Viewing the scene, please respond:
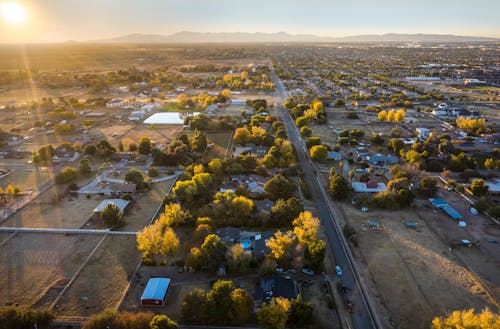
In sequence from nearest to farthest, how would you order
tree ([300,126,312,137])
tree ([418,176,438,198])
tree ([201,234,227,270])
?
tree ([201,234,227,270])
tree ([418,176,438,198])
tree ([300,126,312,137])

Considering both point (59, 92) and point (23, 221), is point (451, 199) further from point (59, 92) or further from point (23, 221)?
point (59, 92)

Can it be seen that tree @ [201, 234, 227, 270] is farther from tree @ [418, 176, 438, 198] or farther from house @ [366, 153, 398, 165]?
house @ [366, 153, 398, 165]

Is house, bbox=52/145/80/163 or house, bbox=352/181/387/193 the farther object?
house, bbox=52/145/80/163

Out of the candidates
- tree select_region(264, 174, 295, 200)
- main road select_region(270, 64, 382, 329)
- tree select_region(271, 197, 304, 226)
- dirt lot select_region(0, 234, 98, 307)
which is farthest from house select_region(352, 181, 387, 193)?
dirt lot select_region(0, 234, 98, 307)

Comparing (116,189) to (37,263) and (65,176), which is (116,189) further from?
(37,263)

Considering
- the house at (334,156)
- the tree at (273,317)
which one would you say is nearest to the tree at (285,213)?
the tree at (273,317)

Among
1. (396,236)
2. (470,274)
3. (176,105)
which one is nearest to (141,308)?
(396,236)

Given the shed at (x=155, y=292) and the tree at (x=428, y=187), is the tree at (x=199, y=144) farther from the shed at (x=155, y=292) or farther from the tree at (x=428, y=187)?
the tree at (x=428, y=187)
